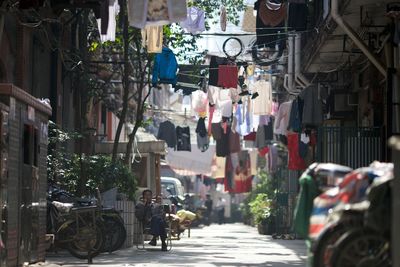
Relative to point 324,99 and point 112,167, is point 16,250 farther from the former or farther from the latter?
point 324,99

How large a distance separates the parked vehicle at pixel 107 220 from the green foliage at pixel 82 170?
6.04 ft

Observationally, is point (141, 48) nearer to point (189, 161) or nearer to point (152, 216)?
point (152, 216)

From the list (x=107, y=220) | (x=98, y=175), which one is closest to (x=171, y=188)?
(x=98, y=175)

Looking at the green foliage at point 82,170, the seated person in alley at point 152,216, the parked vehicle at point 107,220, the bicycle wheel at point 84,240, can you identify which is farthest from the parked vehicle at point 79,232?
the seated person in alley at point 152,216

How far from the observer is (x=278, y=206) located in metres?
32.4

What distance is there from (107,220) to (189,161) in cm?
3141

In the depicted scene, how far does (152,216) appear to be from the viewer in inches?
886

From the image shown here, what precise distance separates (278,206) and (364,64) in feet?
38.8

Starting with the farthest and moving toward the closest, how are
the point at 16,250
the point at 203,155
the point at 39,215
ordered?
the point at 203,155, the point at 39,215, the point at 16,250

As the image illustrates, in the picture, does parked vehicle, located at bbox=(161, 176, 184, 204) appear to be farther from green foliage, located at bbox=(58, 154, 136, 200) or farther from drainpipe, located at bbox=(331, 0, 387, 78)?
drainpipe, located at bbox=(331, 0, 387, 78)

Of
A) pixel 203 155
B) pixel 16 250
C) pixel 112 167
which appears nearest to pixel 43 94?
pixel 112 167

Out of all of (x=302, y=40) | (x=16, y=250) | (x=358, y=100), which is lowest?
(x=16, y=250)

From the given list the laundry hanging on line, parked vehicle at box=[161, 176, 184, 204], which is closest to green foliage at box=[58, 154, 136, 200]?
the laundry hanging on line

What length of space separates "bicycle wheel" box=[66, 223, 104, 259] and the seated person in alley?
14.8 ft
